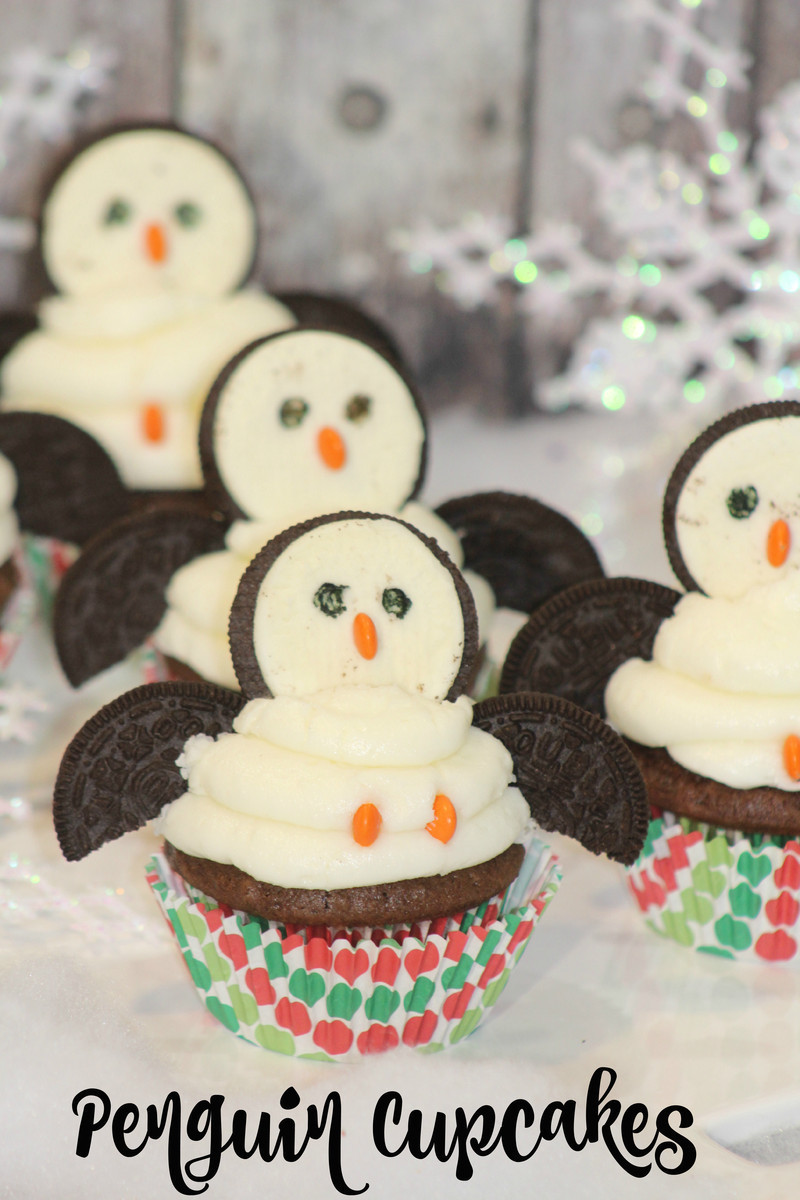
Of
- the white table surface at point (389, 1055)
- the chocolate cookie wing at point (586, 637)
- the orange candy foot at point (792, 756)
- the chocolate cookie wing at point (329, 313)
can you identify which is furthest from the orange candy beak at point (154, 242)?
the orange candy foot at point (792, 756)

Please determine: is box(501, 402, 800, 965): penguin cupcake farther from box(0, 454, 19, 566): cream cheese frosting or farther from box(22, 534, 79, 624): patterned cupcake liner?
box(22, 534, 79, 624): patterned cupcake liner

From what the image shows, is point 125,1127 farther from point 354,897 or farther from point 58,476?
point 58,476

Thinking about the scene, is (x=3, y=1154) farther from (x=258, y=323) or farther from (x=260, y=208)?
(x=260, y=208)

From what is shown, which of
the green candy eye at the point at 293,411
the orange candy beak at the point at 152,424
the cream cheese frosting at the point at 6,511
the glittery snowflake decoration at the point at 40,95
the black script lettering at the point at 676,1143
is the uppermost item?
the glittery snowflake decoration at the point at 40,95

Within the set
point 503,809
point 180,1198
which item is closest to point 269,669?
point 503,809

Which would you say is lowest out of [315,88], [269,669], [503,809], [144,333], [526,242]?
[503,809]

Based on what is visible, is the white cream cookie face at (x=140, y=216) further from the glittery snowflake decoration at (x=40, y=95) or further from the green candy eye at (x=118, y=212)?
the glittery snowflake decoration at (x=40, y=95)

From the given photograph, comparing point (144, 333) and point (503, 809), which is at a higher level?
point (144, 333)

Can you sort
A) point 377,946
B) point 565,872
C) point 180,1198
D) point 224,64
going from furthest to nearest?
point 224,64, point 565,872, point 377,946, point 180,1198

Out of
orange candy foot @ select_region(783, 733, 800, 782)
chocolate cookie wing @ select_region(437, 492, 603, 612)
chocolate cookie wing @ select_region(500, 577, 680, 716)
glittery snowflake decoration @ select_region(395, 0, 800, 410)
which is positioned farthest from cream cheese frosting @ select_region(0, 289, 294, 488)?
orange candy foot @ select_region(783, 733, 800, 782)
